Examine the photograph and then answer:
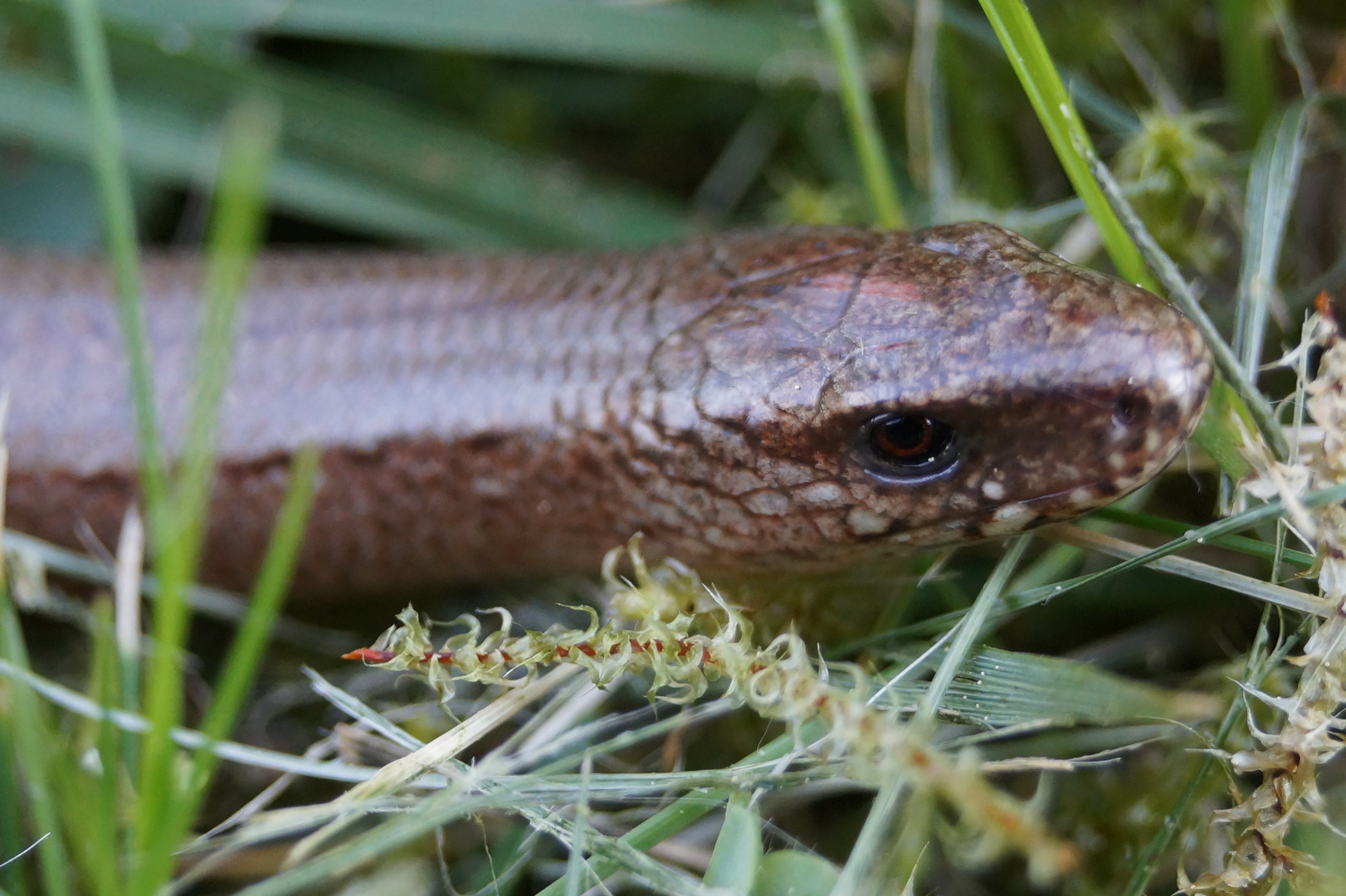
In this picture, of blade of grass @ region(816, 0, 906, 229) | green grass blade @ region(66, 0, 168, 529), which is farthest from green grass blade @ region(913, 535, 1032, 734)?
green grass blade @ region(66, 0, 168, 529)

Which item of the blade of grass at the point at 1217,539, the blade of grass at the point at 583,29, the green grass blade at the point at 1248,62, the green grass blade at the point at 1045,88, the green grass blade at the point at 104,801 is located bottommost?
the blade of grass at the point at 1217,539

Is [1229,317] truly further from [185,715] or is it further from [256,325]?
[185,715]

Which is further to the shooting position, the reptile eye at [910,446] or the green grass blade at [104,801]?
the reptile eye at [910,446]

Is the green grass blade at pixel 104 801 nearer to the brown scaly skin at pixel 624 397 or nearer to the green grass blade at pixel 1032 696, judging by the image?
the brown scaly skin at pixel 624 397

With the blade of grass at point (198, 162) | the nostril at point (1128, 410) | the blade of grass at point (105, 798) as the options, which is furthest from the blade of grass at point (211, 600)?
the nostril at point (1128, 410)

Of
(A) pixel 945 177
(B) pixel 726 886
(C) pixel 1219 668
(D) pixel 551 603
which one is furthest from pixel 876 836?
(A) pixel 945 177

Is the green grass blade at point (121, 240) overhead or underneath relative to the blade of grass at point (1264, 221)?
overhead

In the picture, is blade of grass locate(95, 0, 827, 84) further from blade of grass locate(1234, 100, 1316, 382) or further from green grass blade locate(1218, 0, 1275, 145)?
blade of grass locate(1234, 100, 1316, 382)
